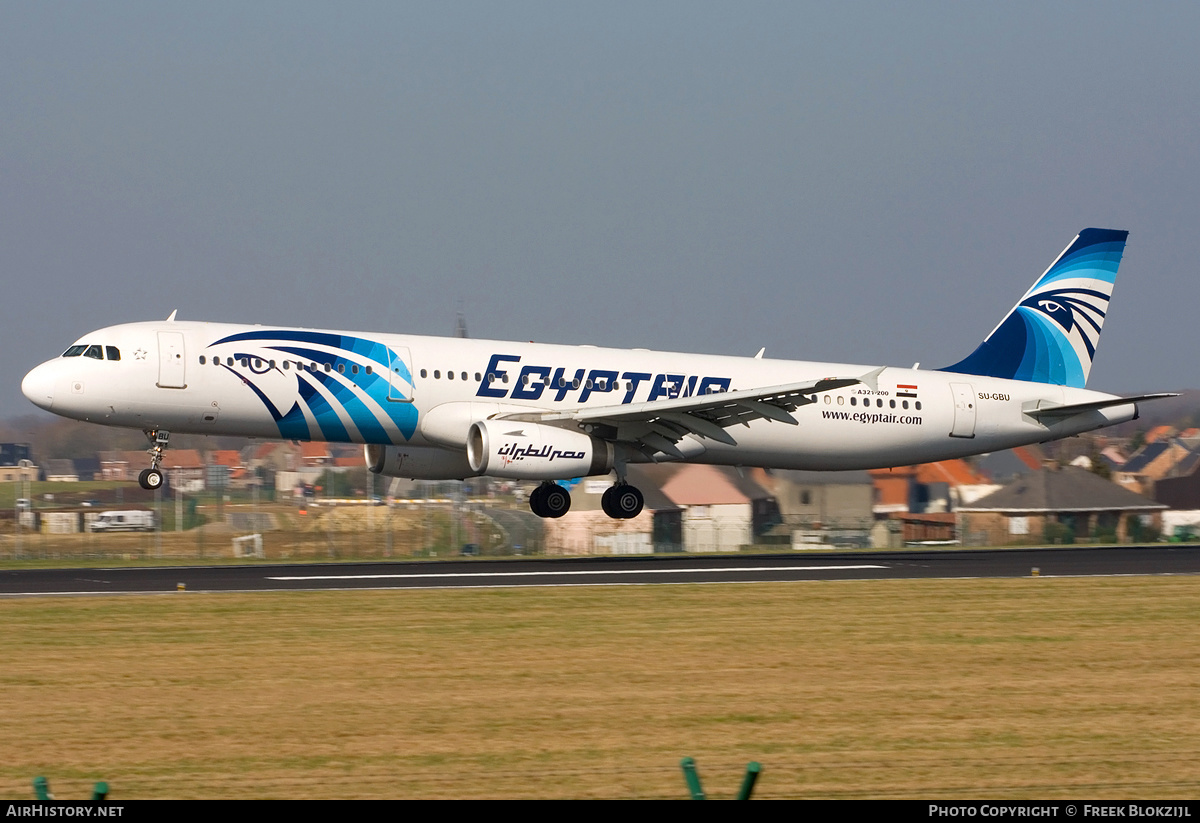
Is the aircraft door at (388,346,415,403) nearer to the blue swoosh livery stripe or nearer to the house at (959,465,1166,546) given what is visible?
the blue swoosh livery stripe

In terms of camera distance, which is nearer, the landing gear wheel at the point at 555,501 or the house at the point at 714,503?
the landing gear wheel at the point at 555,501

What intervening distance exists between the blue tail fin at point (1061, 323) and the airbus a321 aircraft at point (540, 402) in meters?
0.22

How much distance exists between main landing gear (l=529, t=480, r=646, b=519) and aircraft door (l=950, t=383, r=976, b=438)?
9.04m

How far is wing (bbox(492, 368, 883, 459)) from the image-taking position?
102ft

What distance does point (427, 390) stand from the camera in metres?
31.3

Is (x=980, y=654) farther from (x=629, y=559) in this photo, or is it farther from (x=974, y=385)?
(x=974, y=385)

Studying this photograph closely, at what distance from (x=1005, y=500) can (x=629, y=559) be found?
20513 millimetres

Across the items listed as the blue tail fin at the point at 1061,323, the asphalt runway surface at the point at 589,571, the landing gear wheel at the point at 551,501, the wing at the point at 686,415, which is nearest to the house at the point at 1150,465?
the blue tail fin at the point at 1061,323

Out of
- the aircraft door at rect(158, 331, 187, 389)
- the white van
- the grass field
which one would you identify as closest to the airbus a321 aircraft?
the aircraft door at rect(158, 331, 187, 389)

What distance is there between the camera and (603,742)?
39.3 feet

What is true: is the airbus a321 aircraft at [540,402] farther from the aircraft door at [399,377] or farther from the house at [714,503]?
the house at [714,503]

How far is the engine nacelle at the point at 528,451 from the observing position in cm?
3008

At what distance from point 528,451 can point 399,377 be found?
3487 millimetres

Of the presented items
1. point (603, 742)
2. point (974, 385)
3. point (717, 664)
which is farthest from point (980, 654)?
point (974, 385)
